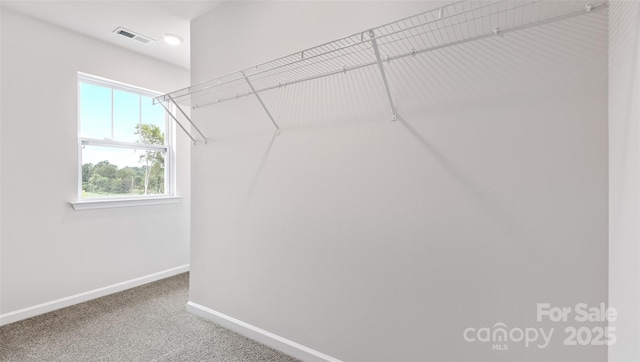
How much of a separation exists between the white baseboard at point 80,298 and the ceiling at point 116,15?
233 centimetres

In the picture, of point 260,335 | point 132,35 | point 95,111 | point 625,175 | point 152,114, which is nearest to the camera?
point 625,175

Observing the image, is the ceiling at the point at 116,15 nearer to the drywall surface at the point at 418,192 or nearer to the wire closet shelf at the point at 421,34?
the drywall surface at the point at 418,192

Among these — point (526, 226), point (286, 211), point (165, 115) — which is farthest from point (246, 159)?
point (165, 115)

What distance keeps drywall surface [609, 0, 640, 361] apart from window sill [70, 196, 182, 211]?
3.52 metres

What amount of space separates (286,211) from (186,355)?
1.09 m

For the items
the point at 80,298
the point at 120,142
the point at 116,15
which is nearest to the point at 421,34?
the point at 116,15

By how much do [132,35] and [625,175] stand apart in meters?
3.41

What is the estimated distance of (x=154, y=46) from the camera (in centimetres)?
292

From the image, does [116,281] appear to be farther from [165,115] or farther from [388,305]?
[388,305]

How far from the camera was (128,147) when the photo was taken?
305 centimetres

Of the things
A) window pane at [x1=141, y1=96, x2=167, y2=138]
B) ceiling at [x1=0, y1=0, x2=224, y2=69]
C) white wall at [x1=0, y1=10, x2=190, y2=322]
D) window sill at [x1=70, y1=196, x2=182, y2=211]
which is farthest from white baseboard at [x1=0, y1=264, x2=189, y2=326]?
ceiling at [x1=0, y1=0, x2=224, y2=69]

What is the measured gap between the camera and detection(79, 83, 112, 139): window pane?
109 inches

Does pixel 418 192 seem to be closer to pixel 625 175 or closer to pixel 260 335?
pixel 625 175

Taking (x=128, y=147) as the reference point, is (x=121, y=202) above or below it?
below
